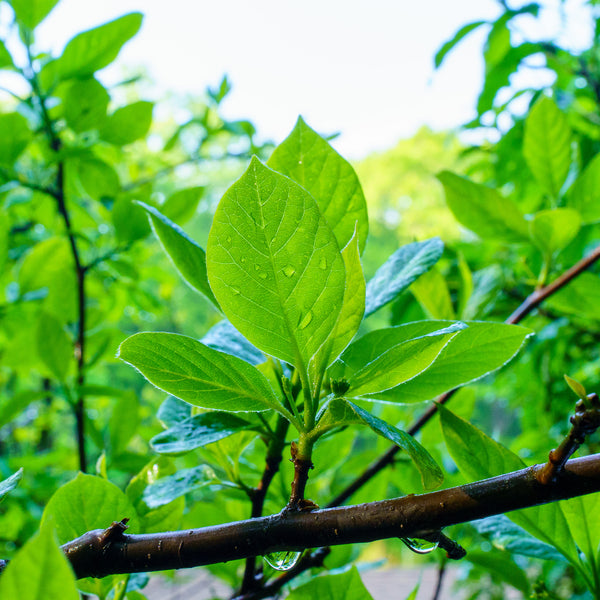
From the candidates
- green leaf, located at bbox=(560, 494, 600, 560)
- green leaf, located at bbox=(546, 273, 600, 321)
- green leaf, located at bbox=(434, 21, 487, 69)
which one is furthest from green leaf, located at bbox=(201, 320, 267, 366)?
green leaf, located at bbox=(434, 21, 487, 69)

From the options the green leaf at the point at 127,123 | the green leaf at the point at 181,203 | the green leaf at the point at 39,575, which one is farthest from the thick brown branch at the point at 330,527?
the green leaf at the point at 127,123

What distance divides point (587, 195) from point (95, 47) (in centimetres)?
81

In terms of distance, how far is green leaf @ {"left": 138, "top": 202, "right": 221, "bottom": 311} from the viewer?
422 mm

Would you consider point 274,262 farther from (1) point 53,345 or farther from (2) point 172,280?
(2) point 172,280

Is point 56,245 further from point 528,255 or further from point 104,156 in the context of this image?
point 528,255

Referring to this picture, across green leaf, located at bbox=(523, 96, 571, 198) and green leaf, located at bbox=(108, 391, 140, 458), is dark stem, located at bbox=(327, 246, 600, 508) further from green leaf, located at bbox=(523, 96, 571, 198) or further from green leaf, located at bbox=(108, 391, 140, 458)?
green leaf, located at bbox=(108, 391, 140, 458)

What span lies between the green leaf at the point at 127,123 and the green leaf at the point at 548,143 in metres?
0.65

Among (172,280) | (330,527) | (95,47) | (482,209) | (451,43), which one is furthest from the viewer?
(172,280)

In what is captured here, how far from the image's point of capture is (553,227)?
27.0 inches

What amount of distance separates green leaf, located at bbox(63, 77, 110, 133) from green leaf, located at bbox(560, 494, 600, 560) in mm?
898

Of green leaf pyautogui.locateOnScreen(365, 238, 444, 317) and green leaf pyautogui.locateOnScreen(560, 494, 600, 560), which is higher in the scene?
green leaf pyautogui.locateOnScreen(365, 238, 444, 317)

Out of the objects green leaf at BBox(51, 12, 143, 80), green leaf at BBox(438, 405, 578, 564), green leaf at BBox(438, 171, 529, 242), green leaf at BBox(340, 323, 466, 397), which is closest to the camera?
green leaf at BBox(340, 323, 466, 397)

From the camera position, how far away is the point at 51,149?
3.34ft

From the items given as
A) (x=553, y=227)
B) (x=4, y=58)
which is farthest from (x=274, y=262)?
(x=4, y=58)
